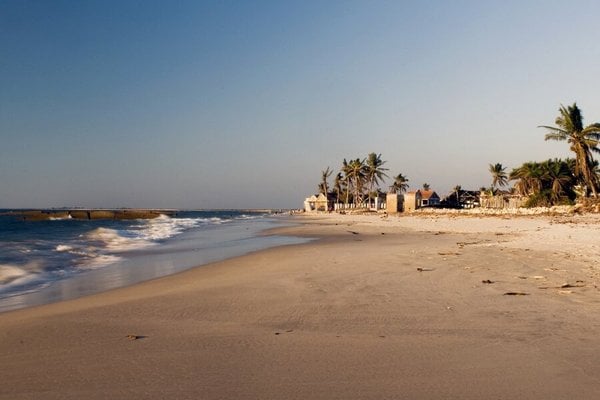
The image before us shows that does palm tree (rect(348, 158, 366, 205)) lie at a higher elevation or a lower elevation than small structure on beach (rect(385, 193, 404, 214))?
higher

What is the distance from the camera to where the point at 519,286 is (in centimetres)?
764

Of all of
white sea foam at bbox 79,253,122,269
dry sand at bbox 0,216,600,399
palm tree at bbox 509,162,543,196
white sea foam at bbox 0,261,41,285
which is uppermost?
palm tree at bbox 509,162,543,196

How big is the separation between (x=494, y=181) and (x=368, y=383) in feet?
322

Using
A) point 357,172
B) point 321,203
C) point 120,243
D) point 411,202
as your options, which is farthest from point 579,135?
point 321,203

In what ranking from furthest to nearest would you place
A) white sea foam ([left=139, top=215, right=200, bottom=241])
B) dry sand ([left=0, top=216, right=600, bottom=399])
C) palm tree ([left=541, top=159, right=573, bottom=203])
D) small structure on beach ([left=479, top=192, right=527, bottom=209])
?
small structure on beach ([left=479, top=192, right=527, bottom=209]) < palm tree ([left=541, top=159, right=573, bottom=203]) < white sea foam ([left=139, top=215, right=200, bottom=241]) < dry sand ([left=0, top=216, right=600, bottom=399])

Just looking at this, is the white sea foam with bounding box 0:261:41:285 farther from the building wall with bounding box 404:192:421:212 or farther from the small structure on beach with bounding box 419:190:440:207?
the small structure on beach with bounding box 419:190:440:207

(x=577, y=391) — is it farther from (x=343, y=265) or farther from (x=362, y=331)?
(x=343, y=265)

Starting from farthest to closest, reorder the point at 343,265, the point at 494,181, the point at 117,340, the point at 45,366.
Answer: the point at 494,181 → the point at 343,265 → the point at 117,340 → the point at 45,366

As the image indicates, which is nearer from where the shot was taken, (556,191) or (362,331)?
(362,331)

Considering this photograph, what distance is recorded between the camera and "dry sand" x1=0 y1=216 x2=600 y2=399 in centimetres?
357

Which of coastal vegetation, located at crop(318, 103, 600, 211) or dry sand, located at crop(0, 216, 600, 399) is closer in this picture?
dry sand, located at crop(0, 216, 600, 399)

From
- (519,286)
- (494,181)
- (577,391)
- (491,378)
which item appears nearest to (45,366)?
(491,378)

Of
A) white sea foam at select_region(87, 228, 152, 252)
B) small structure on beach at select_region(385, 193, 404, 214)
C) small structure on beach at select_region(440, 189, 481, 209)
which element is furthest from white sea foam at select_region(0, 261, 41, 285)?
small structure on beach at select_region(440, 189, 481, 209)

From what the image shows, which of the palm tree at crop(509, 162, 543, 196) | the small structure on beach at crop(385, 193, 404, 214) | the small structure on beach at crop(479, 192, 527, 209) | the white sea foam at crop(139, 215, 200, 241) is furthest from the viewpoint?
the small structure on beach at crop(385, 193, 404, 214)
